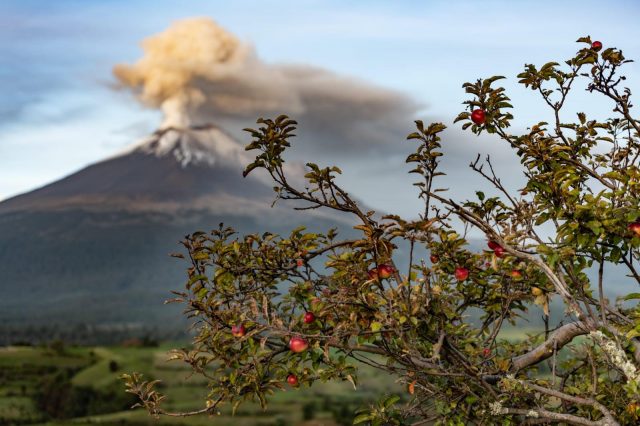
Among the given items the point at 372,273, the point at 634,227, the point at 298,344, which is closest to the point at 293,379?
the point at 298,344

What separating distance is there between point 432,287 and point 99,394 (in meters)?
37.7

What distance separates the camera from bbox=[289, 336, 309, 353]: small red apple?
20.4 ft

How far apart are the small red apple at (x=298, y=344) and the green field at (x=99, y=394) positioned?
2832 cm

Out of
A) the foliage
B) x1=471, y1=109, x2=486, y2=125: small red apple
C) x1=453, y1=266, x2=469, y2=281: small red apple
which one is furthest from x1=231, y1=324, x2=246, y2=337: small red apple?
x1=471, y1=109, x2=486, y2=125: small red apple

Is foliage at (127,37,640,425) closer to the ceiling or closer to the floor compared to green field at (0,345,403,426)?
closer to the ceiling

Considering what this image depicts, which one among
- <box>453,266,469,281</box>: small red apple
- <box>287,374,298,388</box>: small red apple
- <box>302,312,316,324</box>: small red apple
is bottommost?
<box>287,374,298,388</box>: small red apple

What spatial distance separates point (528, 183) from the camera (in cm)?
653

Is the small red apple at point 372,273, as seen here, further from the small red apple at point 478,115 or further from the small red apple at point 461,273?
the small red apple at point 478,115

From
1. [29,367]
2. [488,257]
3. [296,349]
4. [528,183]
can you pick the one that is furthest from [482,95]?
[29,367]

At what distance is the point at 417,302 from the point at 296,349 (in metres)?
1.21

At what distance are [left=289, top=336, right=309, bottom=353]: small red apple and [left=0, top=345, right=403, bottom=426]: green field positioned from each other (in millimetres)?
28322

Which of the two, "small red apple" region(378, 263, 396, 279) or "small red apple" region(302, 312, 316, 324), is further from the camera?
"small red apple" region(302, 312, 316, 324)

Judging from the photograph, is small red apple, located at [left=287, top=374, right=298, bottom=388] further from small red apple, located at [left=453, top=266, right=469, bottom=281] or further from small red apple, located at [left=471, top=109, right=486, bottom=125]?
small red apple, located at [left=471, top=109, right=486, bottom=125]

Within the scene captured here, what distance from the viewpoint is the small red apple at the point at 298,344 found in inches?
245
